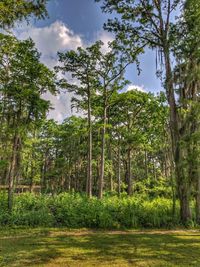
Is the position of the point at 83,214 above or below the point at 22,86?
below

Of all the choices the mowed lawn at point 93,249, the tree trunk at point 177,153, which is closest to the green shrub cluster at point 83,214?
the tree trunk at point 177,153

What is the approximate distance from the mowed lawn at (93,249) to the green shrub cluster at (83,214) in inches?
37.8

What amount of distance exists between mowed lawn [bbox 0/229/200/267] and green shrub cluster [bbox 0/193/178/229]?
3.15ft

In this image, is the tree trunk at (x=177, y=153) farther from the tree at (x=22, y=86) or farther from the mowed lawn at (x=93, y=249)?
the tree at (x=22, y=86)

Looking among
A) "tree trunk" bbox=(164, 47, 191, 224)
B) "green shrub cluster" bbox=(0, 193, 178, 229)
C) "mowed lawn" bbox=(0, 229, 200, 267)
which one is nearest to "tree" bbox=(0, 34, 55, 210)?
"green shrub cluster" bbox=(0, 193, 178, 229)

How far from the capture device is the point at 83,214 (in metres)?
9.75

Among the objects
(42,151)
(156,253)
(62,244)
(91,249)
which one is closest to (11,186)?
(62,244)

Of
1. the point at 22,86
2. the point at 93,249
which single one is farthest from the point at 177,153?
the point at 22,86

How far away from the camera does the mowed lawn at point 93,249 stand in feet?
16.8

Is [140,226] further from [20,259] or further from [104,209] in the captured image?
[20,259]

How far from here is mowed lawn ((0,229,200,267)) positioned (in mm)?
5105

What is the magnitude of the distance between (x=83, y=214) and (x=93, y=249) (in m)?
3.70

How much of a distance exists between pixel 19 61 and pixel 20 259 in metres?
7.76

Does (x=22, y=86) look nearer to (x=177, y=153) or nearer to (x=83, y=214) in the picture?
(x=83, y=214)
